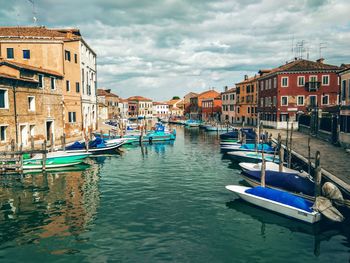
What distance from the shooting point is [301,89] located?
46438 mm

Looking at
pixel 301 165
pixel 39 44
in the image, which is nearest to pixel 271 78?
pixel 301 165

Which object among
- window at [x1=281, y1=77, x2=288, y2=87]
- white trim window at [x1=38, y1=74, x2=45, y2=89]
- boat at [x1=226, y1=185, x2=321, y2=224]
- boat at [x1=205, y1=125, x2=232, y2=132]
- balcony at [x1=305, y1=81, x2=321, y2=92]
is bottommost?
boat at [x1=226, y1=185, x2=321, y2=224]

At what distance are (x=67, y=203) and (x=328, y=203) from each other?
526 inches

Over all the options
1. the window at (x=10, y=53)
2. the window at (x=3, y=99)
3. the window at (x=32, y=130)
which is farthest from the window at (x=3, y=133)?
the window at (x=10, y=53)

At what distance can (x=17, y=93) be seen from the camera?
25875 millimetres

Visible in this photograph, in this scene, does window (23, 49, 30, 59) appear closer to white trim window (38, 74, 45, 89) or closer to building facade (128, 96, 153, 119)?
white trim window (38, 74, 45, 89)

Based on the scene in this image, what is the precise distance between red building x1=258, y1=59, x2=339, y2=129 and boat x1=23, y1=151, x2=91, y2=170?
34631mm

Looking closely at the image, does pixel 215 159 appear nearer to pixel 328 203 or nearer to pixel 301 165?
pixel 301 165

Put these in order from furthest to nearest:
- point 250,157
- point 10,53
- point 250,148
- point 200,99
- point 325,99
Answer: point 200,99
point 325,99
point 10,53
point 250,148
point 250,157

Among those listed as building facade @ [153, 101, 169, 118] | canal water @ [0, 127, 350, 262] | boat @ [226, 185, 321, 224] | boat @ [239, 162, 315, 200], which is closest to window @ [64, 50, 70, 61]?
canal water @ [0, 127, 350, 262]

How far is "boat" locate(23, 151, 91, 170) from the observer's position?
74.9 feet

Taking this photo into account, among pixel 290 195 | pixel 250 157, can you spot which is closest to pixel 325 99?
pixel 250 157

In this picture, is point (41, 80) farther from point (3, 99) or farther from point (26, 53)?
point (26, 53)

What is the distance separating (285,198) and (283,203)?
0.90 ft
